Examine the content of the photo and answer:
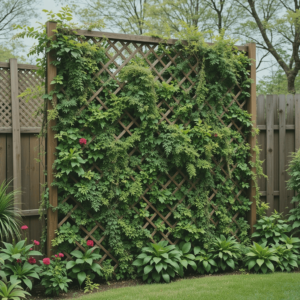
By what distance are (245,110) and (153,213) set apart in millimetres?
1984

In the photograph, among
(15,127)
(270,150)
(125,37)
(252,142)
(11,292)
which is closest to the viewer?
(11,292)

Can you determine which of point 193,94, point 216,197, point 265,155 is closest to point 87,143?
point 193,94

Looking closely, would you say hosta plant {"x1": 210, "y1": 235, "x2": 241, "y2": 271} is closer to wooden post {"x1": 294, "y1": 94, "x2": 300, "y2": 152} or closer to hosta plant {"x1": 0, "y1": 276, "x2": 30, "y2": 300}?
wooden post {"x1": 294, "y1": 94, "x2": 300, "y2": 152}

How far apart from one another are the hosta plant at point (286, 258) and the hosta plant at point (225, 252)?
504 mm

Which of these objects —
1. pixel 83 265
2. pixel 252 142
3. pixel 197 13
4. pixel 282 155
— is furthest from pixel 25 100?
pixel 197 13

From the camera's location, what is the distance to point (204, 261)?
403 cm

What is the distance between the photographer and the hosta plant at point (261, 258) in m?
3.99

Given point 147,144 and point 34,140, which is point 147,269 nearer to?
point 147,144

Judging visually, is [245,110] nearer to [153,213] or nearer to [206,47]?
[206,47]

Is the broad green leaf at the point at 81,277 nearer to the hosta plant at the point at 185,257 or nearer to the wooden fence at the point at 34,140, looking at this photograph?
the hosta plant at the point at 185,257

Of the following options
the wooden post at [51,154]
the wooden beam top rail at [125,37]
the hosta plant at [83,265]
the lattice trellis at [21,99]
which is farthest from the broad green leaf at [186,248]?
the lattice trellis at [21,99]

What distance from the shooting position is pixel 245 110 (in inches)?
183

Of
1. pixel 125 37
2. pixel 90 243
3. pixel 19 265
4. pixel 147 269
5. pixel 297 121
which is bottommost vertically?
pixel 147 269

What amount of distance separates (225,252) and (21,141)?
337 cm
